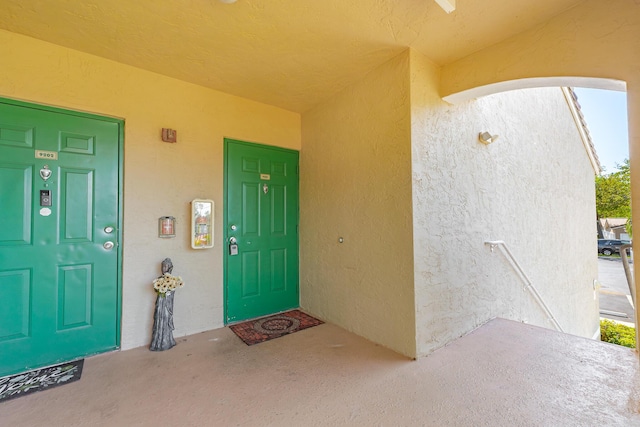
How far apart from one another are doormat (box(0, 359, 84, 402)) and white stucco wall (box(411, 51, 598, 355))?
2.78m

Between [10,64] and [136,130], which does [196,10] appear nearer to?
[136,130]

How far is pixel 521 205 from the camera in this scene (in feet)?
12.2

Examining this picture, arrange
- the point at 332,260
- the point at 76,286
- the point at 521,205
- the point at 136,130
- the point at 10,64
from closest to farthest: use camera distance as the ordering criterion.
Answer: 1. the point at 10,64
2. the point at 76,286
3. the point at 136,130
4. the point at 332,260
5. the point at 521,205

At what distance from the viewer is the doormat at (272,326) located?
2721 millimetres

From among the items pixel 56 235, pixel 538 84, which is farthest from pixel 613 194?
pixel 56 235

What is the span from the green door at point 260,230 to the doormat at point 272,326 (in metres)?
0.13

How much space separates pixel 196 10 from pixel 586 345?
422cm

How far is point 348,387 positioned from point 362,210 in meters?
1.54

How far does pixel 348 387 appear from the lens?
1.90 metres

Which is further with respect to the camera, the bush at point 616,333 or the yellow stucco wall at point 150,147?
the bush at point 616,333

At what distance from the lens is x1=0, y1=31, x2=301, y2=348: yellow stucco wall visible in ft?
7.18

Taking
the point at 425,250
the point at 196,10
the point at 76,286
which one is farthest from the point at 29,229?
the point at 425,250

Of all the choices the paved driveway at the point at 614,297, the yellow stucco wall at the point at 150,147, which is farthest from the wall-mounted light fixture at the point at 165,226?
the paved driveway at the point at 614,297

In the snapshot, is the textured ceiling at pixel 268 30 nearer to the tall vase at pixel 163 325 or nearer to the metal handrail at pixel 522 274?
the metal handrail at pixel 522 274
